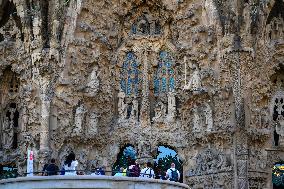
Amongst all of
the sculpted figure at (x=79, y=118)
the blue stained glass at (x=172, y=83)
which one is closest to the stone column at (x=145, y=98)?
the blue stained glass at (x=172, y=83)

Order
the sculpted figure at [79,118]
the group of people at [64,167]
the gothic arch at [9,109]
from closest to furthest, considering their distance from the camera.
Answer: the group of people at [64,167]
the sculpted figure at [79,118]
the gothic arch at [9,109]

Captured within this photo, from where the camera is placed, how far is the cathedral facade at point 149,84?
18.4 m

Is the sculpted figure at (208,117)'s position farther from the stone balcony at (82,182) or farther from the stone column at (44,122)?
the stone balcony at (82,182)

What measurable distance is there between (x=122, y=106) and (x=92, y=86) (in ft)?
4.65

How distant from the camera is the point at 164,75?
20.3 m

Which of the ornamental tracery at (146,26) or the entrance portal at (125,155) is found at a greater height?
the ornamental tracery at (146,26)

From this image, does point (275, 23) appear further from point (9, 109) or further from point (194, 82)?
point (9, 109)

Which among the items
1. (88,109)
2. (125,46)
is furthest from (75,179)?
(125,46)

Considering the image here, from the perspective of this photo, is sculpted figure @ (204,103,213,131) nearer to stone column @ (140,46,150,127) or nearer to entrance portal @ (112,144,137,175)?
stone column @ (140,46,150,127)

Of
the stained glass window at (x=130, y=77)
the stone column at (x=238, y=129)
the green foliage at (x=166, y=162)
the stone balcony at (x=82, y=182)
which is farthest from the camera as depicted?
the stained glass window at (x=130, y=77)

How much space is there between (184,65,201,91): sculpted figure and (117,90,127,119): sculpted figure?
6.96ft

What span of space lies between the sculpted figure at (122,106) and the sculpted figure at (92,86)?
3.63ft

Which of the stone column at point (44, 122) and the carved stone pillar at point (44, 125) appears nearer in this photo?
the stone column at point (44, 122)

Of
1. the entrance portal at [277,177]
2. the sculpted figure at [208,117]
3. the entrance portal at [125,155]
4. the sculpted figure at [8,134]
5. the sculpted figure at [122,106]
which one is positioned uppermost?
the sculpted figure at [122,106]
